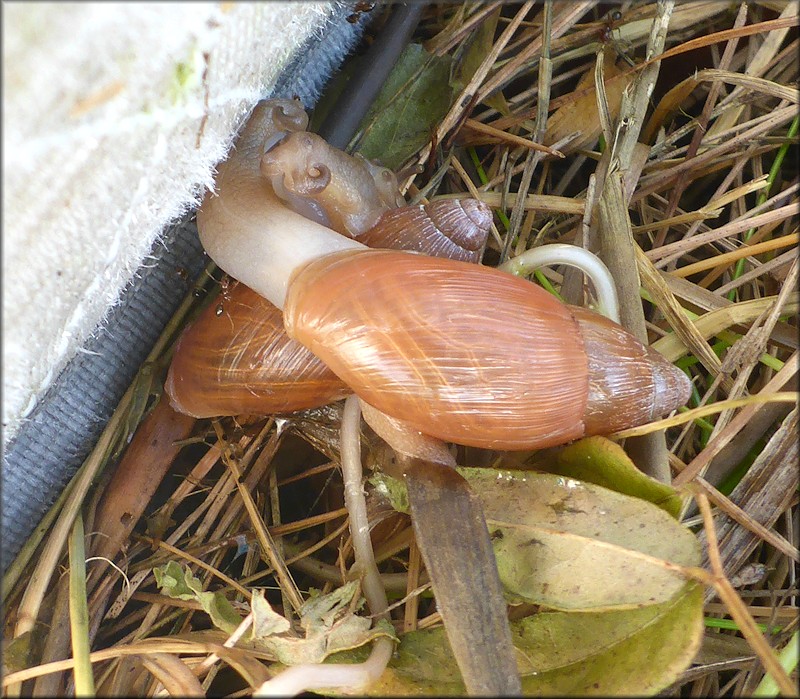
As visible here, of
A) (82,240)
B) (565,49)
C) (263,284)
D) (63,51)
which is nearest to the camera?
(63,51)

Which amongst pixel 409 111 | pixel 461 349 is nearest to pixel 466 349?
pixel 461 349

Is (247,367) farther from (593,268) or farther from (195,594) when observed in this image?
(593,268)

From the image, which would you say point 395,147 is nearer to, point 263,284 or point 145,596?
point 263,284

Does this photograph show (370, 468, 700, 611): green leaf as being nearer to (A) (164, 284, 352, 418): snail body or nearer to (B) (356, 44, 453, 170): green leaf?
(A) (164, 284, 352, 418): snail body

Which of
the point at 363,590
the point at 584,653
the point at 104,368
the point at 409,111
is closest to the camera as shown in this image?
the point at 584,653

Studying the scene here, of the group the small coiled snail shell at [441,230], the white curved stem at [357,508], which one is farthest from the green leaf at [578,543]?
the small coiled snail shell at [441,230]

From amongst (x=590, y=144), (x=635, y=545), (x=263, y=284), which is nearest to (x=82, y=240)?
(x=263, y=284)

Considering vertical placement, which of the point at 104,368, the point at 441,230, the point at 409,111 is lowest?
the point at 104,368
